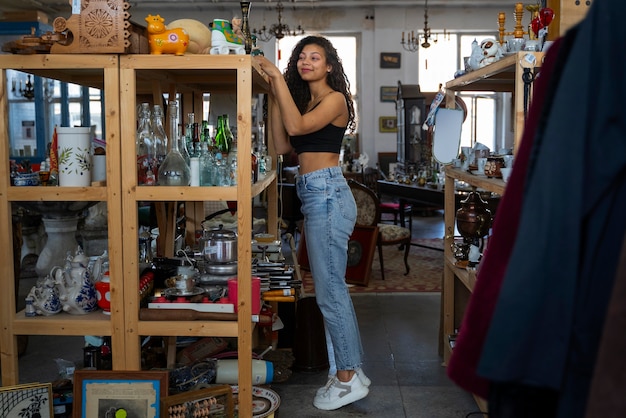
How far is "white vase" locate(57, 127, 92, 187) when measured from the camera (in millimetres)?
2588

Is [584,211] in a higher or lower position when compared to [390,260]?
higher

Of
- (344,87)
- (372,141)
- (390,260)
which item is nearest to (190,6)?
(372,141)

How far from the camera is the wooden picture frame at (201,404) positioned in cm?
249

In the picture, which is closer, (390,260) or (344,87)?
(344,87)

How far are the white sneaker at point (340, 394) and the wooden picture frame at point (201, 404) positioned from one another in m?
0.69

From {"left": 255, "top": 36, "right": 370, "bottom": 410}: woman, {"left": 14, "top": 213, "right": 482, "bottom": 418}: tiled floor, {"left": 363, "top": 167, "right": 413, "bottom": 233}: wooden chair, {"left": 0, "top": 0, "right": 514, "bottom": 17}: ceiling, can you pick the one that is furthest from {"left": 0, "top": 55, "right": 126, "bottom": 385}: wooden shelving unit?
{"left": 0, "top": 0, "right": 514, "bottom": 17}: ceiling

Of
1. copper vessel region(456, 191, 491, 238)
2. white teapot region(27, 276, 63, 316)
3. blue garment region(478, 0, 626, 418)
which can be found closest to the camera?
blue garment region(478, 0, 626, 418)

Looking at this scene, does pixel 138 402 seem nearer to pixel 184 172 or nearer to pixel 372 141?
pixel 184 172

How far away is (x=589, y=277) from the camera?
1156mm

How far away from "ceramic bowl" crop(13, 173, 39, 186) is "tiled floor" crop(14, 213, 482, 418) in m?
1.07

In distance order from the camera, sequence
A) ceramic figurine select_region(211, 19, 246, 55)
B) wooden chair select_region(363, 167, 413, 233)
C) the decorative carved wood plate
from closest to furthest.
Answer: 1. the decorative carved wood plate
2. ceramic figurine select_region(211, 19, 246, 55)
3. wooden chair select_region(363, 167, 413, 233)

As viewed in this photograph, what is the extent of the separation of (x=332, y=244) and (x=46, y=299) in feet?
4.04

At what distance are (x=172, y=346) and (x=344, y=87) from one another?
146cm

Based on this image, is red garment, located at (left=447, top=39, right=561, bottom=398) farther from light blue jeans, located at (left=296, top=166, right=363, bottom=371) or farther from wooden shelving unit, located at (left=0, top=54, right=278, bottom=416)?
light blue jeans, located at (left=296, top=166, right=363, bottom=371)
